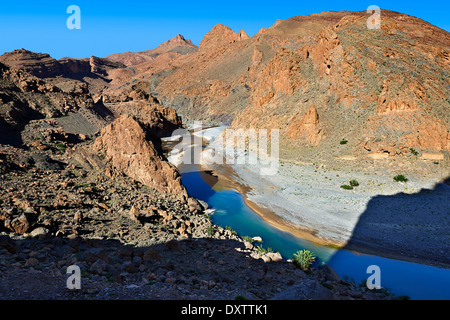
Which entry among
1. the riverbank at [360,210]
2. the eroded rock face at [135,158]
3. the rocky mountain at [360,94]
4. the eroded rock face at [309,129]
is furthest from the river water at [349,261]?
the eroded rock face at [309,129]

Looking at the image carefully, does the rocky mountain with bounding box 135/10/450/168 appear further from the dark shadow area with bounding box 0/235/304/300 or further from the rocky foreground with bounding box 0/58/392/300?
the dark shadow area with bounding box 0/235/304/300

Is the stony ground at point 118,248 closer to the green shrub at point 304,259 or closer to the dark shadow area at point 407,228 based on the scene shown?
the green shrub at point 304,259

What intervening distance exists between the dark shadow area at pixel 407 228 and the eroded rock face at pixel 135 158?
17.7 m

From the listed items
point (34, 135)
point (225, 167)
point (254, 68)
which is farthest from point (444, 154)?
point (254, 68)

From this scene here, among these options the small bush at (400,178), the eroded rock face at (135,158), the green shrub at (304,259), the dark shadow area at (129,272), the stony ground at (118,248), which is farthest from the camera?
the small bush at (400,178)

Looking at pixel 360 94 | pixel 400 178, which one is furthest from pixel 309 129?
pixel 400 178

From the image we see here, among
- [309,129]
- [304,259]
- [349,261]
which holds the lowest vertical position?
[349,261]

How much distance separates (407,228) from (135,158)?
27208 mm

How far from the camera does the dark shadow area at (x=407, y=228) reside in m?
21.7

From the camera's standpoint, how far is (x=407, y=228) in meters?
25.1

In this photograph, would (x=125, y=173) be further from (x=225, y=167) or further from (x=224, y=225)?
(x=225, y=167)

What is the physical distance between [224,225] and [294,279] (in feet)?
41.0

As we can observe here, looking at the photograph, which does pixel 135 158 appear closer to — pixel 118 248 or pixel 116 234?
pixel 116 234

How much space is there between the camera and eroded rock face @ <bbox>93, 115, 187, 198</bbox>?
83.2 ft
